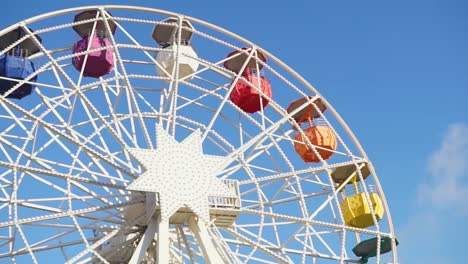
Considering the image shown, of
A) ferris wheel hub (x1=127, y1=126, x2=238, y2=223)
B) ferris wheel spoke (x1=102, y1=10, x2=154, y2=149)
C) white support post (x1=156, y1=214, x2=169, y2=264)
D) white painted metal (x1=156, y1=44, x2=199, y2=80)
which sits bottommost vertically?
white support post (x1=156, y1=214, x2=169, y2=264)

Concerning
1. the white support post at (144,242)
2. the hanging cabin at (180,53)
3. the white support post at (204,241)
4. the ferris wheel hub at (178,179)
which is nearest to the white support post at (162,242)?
the ferris wheel hub at (178,179)

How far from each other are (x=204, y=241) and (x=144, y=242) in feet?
4.49

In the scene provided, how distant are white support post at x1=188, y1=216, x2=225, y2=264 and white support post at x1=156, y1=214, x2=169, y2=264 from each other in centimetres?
101

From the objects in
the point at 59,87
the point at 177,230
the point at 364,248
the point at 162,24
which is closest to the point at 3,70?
the point at 59,87

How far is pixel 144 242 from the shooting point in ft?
50.4

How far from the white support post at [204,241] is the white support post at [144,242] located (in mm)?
858

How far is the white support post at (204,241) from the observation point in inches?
611

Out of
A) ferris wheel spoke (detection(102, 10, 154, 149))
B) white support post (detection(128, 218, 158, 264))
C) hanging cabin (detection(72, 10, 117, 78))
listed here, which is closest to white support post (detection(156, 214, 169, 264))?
white support post (detection(128, 218, 158, 264))

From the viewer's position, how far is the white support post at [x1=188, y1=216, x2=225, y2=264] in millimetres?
15516

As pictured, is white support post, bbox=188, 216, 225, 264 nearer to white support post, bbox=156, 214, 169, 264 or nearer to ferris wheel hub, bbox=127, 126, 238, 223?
ferris wheel hub, bbox=127, 126, 238, 223

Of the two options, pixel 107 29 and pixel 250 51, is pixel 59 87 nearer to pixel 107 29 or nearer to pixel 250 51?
pixel 107 29

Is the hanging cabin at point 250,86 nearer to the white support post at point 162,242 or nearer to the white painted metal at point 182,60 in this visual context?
the white painted metal at point 182,60

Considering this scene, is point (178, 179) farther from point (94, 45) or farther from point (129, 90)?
point (94, 45)

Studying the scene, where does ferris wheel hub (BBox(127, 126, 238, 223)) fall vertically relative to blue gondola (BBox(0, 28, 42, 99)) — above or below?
below
